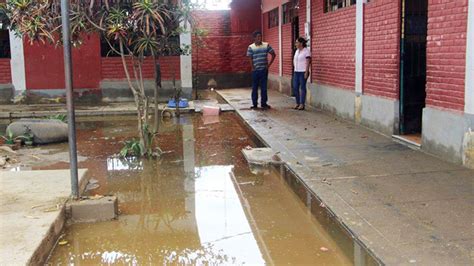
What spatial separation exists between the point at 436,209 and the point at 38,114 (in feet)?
35.9

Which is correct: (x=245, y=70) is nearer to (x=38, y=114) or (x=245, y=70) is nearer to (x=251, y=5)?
(x=251, y=5)

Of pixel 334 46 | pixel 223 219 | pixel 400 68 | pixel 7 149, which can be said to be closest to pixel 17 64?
pixel 7 149

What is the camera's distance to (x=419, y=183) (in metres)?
6.05

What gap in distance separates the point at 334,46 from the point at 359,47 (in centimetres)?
170

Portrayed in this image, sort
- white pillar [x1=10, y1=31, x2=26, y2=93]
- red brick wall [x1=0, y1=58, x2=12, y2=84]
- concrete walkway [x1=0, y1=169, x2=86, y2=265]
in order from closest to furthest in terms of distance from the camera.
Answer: concrete walkway [x1=0, y1=169, x2=86, y2=265] < white pillar [x1=10, y1=31, x2=26, y2=93] < red brick wall [x1=0, y1=58, x2=12, y2=84]

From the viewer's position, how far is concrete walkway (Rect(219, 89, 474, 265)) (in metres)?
4.27

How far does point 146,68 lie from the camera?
15969 mm

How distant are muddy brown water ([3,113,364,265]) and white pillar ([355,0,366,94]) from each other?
3018mm

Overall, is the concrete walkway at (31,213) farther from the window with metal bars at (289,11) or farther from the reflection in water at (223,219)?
the window with metal bars at (289,11)

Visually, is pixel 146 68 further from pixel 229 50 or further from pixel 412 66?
pixel 412 66

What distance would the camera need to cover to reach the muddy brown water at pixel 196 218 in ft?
15.1

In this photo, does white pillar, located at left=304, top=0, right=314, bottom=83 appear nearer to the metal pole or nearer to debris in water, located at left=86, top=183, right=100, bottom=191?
debris in water, located at left=86, top=183, right=100, bottom=191

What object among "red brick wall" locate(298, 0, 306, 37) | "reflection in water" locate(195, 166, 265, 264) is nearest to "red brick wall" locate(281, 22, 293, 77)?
"red brick wall" locate(298, 0, 306, 37)

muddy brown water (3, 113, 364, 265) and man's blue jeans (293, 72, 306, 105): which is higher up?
man's blue jeans (293, 72, 306, 105)
